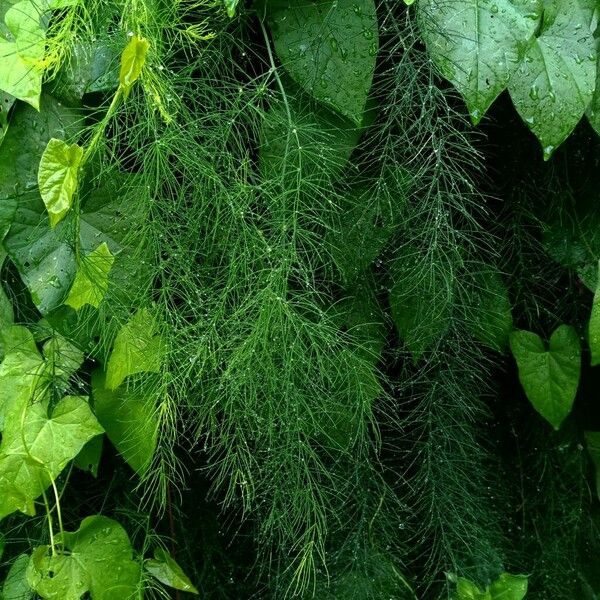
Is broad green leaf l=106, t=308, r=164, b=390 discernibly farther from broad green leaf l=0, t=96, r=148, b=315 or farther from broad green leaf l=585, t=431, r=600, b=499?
broad green leaf l=585, t=431, r=600, b=499

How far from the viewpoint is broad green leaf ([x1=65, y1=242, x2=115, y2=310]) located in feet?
3.44

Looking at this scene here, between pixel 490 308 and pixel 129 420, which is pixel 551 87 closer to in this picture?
pixel 490 308

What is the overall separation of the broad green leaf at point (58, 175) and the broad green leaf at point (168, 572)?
46 cm

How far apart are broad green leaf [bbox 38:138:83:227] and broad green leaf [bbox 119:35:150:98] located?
0.27 feet

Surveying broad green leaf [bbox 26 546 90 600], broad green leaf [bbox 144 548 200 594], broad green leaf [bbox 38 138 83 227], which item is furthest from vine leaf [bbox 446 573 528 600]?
broad green leaf [bbox 38 138 83 227]

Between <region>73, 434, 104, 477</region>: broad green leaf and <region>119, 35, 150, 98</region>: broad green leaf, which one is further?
<region>73, 434, 104, 477</region>: broad green leaf

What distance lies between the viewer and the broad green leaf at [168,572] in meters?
1.14

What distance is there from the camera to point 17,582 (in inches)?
45.8

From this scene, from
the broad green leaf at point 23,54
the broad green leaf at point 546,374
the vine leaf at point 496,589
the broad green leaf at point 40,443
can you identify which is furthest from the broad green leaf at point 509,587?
the broad green leaf at point 23,54

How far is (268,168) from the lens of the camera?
1078 mm

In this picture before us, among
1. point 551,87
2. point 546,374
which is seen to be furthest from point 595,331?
point 551,87

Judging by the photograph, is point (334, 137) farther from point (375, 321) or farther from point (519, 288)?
point (519, 288)

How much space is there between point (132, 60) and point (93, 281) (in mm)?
263

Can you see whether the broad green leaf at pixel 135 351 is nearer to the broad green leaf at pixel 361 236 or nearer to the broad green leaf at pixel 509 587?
the broad green leaf at pixel 361 236
